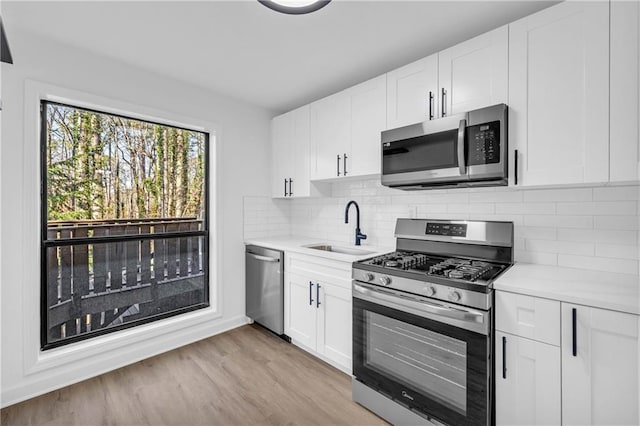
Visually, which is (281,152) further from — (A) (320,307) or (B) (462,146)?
(B) (462,146)

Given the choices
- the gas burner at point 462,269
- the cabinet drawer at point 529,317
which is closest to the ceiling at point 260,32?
the gas burner at point 462,269

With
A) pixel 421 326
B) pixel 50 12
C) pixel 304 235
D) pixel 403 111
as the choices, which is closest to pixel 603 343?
pixel 421 326

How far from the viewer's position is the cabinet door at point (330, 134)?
2656mm

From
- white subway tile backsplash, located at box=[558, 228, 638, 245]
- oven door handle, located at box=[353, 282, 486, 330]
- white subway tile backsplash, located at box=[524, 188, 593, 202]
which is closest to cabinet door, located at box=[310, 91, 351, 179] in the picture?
oven door handle, located at box=[353, 282, 486, 330]

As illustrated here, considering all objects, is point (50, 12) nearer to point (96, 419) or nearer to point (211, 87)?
point (211, 87)

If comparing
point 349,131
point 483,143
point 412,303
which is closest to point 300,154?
point 349,131

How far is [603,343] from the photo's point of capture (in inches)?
49.5

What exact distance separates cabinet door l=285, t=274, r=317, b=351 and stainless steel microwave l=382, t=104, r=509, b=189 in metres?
1.16

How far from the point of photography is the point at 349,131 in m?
2.61

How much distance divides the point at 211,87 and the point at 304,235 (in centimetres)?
187

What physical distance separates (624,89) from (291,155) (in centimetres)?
254

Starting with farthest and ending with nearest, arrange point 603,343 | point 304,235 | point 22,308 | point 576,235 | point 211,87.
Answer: point 304,235 < point 211,87 < point 22,308 < point 576,235 < point 603,343

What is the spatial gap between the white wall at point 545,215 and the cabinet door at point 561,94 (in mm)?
361

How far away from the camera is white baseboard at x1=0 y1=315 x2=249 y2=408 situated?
2.06 m
